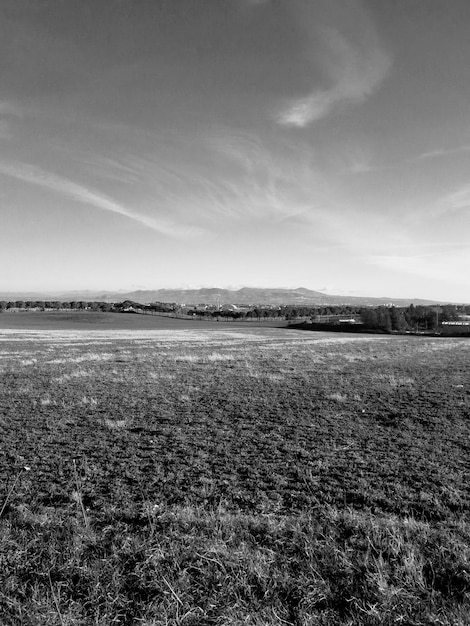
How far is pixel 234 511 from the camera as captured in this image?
18.2ft

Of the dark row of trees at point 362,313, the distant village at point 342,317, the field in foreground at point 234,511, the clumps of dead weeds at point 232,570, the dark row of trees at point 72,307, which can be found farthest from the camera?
the dark row of trees at point 72,307

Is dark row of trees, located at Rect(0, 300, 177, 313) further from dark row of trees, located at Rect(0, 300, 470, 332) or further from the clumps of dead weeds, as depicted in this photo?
the clumps of dead weeds

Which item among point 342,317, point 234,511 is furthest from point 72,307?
point 234,511

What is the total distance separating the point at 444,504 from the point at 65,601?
5421 mm

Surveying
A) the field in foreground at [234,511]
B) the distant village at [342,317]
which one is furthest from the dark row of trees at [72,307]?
the field in foreground at [234,511]

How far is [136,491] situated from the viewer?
6355 millimetres

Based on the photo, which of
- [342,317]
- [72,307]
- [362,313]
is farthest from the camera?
[72,307]

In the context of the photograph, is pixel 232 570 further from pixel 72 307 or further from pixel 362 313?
pixel 72 307

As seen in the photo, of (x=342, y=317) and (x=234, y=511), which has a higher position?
(x=234, y=511)

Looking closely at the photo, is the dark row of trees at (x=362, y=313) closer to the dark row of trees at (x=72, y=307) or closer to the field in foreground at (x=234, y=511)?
the dark row of trees at (x=72, y=307)

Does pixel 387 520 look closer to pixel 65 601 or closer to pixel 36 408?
pixel 65 601

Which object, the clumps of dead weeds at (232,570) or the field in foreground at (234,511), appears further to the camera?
the field in foreground at (234,511)

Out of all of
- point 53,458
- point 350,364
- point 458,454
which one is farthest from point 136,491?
point 350,364

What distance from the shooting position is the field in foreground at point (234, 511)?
3533 millimetres
